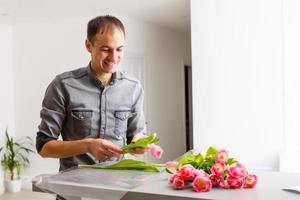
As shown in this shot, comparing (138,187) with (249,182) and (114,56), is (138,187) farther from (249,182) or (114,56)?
(114,56)

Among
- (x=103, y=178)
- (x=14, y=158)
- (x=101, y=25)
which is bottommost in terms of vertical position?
(x=14, y=158)

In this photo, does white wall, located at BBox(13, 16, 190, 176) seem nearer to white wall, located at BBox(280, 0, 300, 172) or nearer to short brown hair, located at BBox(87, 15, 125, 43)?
white wall, located at BBox(280, 0, 300, 172)

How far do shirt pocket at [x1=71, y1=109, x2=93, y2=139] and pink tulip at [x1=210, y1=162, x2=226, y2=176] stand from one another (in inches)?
23.1

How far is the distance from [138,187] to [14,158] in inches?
208

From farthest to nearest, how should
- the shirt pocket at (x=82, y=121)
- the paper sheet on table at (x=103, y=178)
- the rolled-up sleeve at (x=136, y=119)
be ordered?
the rolled-up sleeve at (x=136, y=119) → the shirt pocket at (x=82, y=121) → the paper sheet on table at (x=103, y=178)

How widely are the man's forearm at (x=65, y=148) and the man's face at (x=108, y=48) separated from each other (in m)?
0.28

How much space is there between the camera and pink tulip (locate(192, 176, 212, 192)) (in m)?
0.80

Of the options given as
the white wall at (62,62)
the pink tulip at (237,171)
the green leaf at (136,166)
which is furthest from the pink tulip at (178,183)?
the white wall at (62,62)

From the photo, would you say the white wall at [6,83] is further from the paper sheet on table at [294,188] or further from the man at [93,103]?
the paper sheet on table at [294,188]

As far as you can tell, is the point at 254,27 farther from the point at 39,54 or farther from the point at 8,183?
the point at 8,183

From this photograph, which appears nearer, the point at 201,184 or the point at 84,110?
the point at 201,184

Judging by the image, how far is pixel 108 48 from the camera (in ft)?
4.06

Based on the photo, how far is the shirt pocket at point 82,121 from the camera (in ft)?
4.39

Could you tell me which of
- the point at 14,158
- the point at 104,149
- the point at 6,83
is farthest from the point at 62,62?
the point at 104,149
